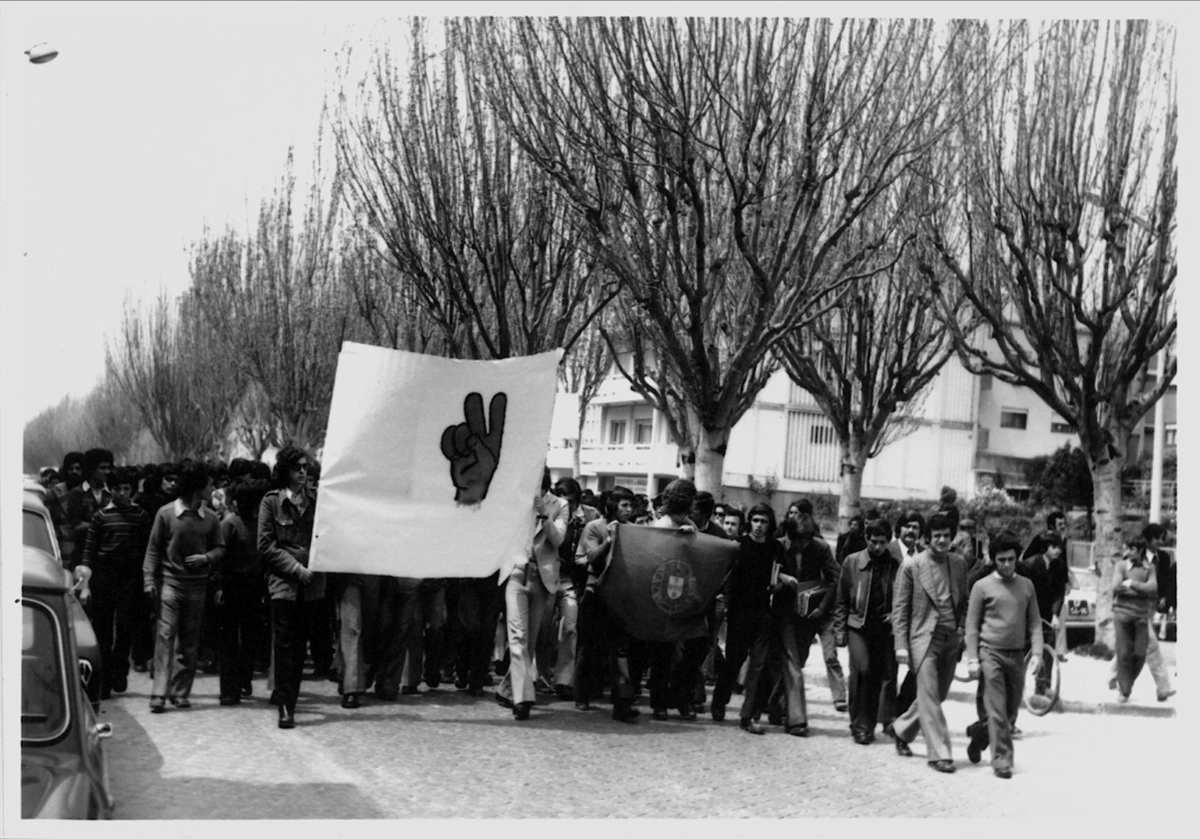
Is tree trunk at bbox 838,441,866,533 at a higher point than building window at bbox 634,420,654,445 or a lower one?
lower

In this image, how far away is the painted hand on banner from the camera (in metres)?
9.73

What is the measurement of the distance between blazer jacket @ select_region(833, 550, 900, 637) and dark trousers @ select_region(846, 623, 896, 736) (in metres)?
0.10

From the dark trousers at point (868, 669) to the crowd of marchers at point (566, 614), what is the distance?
0.01 meters

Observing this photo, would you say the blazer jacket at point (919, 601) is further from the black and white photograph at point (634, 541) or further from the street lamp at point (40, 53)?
the street lamp at point (40, 53)

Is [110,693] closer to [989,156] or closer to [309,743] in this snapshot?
[309,743]

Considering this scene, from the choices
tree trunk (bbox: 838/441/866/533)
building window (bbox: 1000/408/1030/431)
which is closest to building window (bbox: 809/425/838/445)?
building window (bbox: 1000/408/1030/431)

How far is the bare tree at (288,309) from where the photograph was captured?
1324 inches

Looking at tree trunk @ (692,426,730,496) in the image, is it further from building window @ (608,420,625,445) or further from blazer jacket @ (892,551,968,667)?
building window @ (608,420,625,445)

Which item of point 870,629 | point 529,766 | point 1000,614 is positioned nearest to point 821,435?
point 870,629

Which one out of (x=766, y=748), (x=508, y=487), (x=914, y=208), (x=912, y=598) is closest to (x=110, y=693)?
(x=508, y=487)

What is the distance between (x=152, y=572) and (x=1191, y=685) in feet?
21.9

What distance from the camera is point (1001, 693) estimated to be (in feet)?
30.5

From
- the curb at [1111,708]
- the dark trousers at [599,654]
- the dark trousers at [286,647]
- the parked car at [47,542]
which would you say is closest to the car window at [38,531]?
the parked car at [47,542]

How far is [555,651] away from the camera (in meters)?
12.1
